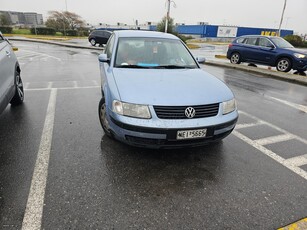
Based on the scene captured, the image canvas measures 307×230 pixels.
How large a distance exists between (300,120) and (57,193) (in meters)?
4.91

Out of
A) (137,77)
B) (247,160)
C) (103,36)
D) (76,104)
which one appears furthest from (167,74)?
(103,36)

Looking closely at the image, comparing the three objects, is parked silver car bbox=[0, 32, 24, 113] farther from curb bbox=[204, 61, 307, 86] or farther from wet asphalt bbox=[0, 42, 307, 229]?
curb bbox=[204, 61, 307, 86]

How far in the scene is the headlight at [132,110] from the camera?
9.37ft

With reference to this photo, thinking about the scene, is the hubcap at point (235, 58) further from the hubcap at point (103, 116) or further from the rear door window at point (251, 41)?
the hubcap at point (103, 116)

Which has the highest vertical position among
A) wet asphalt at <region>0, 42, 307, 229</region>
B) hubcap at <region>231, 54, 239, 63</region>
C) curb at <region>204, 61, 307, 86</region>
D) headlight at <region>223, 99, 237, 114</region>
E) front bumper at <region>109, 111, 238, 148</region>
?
headlight at <region>223, 99, 237, 114</region>

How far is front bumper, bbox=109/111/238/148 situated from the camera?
9.19ft

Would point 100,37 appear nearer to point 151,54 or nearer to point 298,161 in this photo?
point 151,54

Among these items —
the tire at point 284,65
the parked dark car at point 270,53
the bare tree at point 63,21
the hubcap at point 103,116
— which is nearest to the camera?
the hubcap at point 103,116

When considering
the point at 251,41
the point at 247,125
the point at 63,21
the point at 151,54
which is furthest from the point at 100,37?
the point at 63,21

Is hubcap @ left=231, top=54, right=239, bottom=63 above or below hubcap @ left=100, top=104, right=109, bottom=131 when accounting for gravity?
below

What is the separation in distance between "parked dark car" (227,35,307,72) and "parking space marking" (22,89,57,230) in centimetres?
1074

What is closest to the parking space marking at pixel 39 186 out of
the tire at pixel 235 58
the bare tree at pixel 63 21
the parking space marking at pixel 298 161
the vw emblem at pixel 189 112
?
the vw emblem at pixel 189 112

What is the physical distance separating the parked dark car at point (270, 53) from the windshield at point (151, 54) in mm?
8399

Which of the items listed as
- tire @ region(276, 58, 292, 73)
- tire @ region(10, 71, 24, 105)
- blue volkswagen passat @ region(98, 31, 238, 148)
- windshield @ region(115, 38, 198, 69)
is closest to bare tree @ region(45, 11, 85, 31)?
tire @ region(276, 58, 292, 73)
